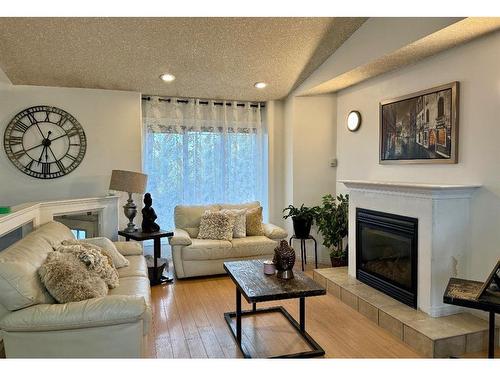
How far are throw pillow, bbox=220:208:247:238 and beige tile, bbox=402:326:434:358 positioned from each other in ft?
7.29

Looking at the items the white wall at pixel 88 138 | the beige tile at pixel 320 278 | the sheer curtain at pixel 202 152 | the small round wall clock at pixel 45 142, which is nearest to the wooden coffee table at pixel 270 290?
the beige tile at pixel 320 278

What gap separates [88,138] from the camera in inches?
166

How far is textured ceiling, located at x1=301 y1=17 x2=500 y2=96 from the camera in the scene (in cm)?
238

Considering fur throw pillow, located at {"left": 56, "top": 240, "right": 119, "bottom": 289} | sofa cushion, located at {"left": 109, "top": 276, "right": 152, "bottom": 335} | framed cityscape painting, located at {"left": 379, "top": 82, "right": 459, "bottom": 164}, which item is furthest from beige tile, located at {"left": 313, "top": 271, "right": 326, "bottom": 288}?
fur throw pillow, located at {"left": 56, "top": 240, "right": 119, "bottom": 289}

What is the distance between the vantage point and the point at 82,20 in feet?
9.66

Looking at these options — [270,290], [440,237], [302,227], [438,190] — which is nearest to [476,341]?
[440,237]

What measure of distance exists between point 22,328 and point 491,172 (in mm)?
3243

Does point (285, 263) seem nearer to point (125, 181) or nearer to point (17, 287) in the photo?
point (17, 287)

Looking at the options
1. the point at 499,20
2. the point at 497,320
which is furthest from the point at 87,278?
the point at 499,20

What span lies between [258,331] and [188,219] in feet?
6.64

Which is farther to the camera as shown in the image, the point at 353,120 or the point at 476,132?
the point at 353,120

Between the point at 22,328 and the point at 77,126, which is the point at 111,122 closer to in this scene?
the point at 77,126

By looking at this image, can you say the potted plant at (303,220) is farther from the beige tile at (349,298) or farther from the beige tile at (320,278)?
the beige tile at (349,298)

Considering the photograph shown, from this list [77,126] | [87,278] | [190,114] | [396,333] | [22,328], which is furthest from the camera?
[190,114]
